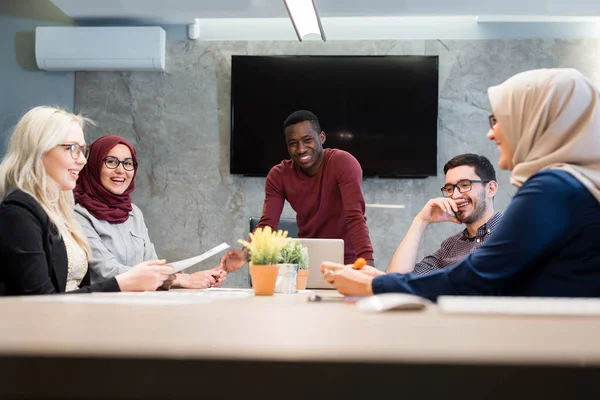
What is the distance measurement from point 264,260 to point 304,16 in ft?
5.04

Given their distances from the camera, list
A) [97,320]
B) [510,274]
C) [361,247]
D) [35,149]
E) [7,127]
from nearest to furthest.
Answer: [97,320] → [510,274] → [35,149] → [361,247] → [7,127]

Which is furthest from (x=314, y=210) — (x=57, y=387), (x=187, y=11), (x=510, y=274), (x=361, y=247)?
(x=57, y=387)

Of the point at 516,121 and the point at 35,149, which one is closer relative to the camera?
the point at 516,121

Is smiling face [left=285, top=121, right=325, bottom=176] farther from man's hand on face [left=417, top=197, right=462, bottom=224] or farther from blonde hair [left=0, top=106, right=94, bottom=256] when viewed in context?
blonde hair [left=0, top=106, right=94, bottom=256]

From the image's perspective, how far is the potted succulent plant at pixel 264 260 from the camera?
178cm

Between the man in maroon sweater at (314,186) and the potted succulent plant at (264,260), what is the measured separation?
1239 millimetres

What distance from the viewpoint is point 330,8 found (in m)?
4.59

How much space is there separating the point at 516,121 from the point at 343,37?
11.4 ft

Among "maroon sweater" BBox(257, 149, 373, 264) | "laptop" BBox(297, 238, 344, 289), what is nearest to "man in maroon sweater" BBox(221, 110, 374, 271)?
"maroon sweater" BBox(257, 149, 373, 264)

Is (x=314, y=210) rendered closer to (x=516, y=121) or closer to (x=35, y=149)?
(x=35, y=149)

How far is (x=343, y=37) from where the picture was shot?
4.94 metres

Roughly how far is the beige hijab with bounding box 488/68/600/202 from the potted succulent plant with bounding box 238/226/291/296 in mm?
656

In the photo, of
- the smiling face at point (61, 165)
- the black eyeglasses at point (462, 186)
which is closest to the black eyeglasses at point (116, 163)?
the smiling face at point (61, 165)

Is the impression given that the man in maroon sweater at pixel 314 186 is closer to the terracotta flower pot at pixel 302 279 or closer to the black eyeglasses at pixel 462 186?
the black eyeglasses at pixel 462 186
